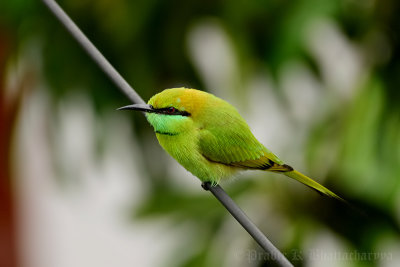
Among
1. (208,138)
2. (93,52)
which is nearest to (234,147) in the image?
(208,138)

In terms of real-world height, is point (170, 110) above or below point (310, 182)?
above

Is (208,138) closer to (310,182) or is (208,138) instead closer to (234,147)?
(234,147)

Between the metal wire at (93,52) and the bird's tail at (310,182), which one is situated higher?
the metal wire at (93,52)

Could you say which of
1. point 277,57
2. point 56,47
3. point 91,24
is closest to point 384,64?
point 277,57

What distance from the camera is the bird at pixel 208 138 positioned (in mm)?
759

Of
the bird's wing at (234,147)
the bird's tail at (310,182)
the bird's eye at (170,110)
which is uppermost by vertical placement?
the bird's eye at (170,110)

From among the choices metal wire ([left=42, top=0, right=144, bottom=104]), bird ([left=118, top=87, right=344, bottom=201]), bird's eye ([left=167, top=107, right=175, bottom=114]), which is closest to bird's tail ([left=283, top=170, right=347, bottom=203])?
bird ([left=118, top=87, right=344, bottom=201])

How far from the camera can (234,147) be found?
0.85 meters

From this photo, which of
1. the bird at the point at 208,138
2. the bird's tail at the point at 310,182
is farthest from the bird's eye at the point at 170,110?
the bird's tail at the point at 310,182

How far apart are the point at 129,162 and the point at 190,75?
340 mm

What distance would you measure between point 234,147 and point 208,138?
1.6 inches

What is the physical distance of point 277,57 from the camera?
1458mm

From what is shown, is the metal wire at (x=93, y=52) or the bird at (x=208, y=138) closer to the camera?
the metal wire at (x=93, y=52)

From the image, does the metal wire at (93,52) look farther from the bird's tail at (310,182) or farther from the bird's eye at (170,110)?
the bird's tail at (310,182)
